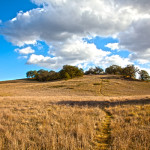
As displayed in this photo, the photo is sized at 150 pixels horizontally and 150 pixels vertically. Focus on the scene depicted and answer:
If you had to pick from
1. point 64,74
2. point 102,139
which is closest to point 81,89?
point 64,74

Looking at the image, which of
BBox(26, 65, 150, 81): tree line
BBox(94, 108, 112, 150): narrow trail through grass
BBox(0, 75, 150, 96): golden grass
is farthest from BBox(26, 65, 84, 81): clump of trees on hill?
BBox(94, 108, 112, 150): narrow trail through grass

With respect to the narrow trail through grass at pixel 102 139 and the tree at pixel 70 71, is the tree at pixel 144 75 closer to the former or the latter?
the tree at pixel 70 71

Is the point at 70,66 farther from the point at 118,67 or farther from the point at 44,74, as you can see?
the point at 118,67

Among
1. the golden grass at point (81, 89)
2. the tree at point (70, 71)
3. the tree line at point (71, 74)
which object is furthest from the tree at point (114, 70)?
the golden grass at point (81, 89)

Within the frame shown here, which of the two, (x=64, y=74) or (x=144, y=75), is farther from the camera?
(x=64, y=74)

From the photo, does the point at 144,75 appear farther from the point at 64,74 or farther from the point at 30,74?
the point at 30,74

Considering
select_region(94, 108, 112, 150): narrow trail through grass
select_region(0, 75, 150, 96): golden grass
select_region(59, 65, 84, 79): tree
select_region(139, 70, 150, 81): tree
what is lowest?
select_region(0, 75, 150, 96): golden grass

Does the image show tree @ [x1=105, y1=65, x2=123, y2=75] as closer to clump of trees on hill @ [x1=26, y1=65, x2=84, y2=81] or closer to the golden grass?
clump of trees on hill @ [x1=26, y1=65, x2=84, y2=81]

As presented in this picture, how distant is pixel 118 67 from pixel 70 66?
60101 mm

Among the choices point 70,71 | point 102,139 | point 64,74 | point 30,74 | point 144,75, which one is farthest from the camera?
point 30,74

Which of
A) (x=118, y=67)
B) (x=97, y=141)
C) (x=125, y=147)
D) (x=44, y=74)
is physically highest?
(x=118, y=67)

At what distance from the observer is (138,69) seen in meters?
72.8

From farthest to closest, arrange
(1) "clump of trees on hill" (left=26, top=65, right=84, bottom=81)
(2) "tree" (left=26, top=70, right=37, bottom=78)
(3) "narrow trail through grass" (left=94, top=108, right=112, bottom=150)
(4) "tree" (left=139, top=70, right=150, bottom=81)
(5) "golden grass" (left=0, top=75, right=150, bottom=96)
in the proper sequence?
(2) "tree" (left=26, top=70, right=37, bottom=78)
(1) "clump of trees on hill" (left=26, top=65, right=84, bottom=81)
(4) "tree" (left=139, top=70, right=150, bottom=81)
(5) "golden grass" (left=0, top=75, right=150, bottom=96)
(3) "narrow trail through grass" (left=94, top=108, right=112, bottom=150)

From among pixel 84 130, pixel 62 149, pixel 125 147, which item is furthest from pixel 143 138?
pixel 62 149
